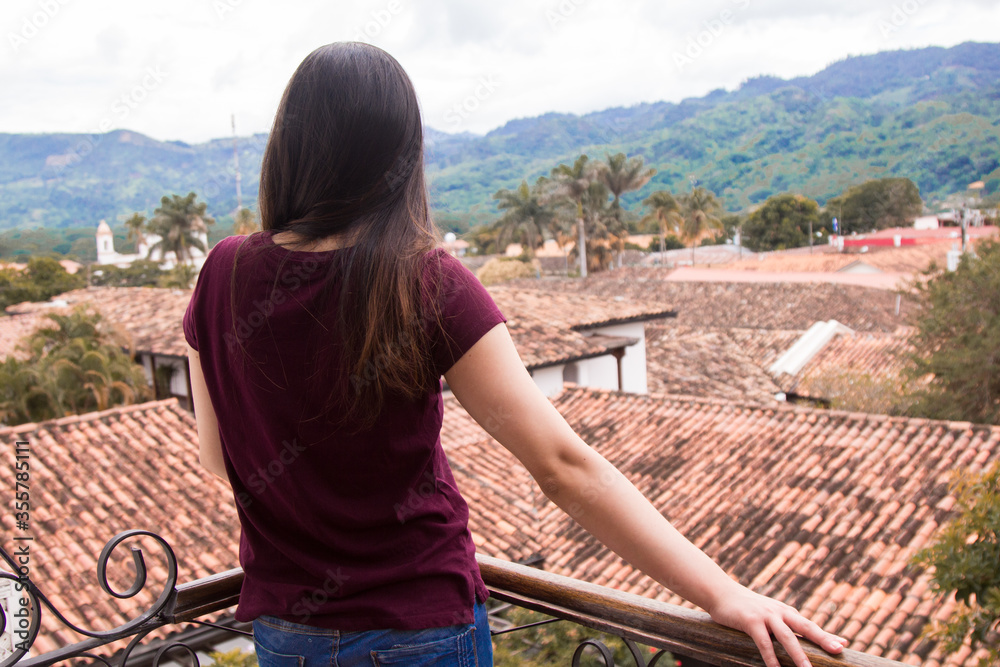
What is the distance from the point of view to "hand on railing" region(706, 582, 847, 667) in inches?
47.2

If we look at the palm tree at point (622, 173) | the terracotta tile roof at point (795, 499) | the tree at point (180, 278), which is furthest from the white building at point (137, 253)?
the terracotta tile roof at point (795, 499)

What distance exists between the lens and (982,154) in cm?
6881

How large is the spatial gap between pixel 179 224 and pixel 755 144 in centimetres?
6395

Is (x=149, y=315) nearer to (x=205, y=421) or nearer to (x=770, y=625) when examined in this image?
(x=205, y=421)

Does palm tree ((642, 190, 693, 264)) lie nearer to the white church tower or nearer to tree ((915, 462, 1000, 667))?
the white church tower

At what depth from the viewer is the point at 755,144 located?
88.1 m

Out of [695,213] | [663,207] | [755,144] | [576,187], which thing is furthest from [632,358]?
[755,144]

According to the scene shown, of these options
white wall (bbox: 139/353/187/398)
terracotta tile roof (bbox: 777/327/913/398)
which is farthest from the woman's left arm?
terracotta tile roof (bbox: 777/327/913/398)

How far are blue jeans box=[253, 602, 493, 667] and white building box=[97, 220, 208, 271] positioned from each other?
51.8 metres

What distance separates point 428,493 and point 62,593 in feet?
25.4

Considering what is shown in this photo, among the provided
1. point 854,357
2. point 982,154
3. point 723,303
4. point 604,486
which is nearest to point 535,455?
point 604,486

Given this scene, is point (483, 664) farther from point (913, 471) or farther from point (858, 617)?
point (913, 471)

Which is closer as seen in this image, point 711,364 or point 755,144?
point 711,364

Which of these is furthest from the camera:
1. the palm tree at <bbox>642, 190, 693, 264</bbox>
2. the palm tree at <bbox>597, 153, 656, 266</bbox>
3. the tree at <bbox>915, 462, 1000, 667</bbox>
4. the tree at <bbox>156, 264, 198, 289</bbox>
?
the palm tree at <bbox>642, 190, 693, 264</bbox>
